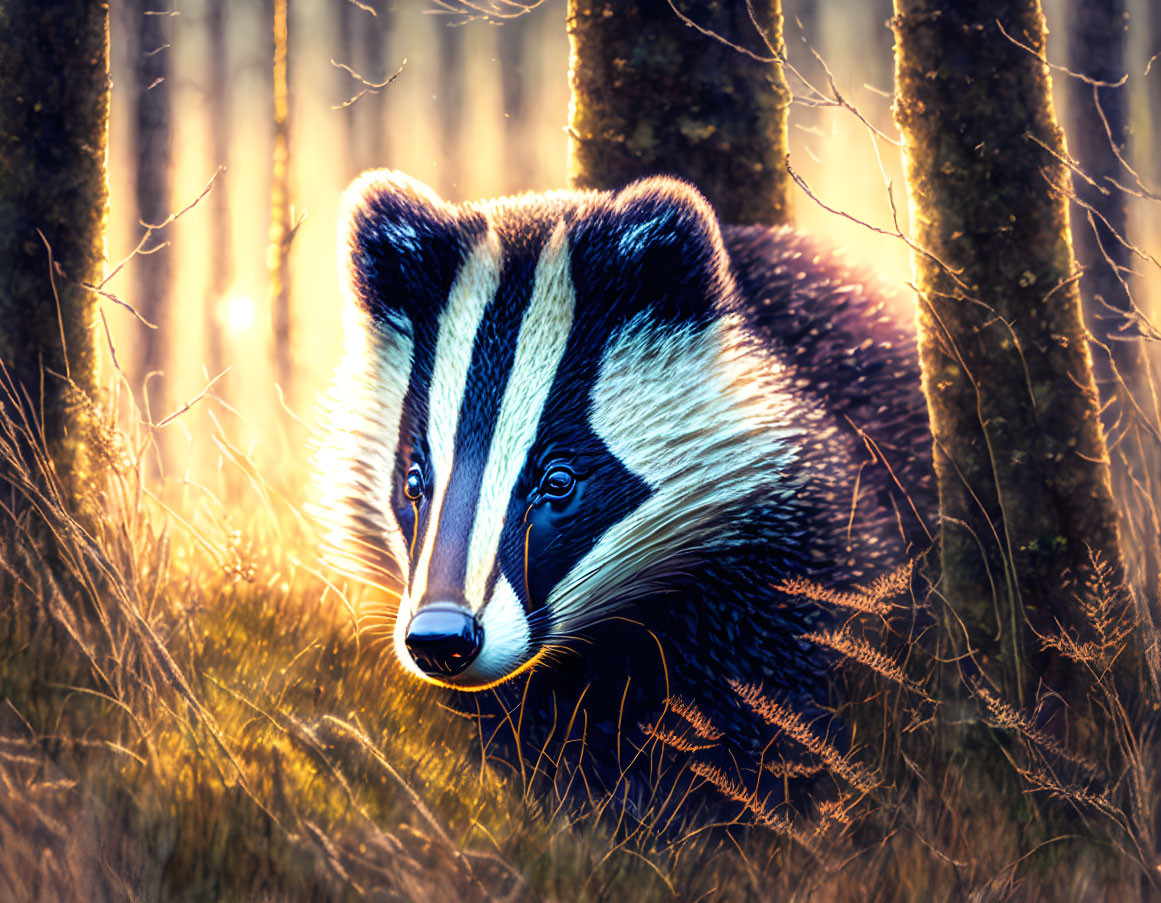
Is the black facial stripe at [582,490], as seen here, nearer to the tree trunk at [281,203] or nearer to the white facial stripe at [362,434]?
the white facial stripe at [362,434]

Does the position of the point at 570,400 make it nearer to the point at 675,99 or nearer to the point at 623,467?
the point at 623,467

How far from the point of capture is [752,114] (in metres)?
4.10

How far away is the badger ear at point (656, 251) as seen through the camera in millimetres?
2779

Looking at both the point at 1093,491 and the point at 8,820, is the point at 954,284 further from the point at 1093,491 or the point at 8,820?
the point at 8,820

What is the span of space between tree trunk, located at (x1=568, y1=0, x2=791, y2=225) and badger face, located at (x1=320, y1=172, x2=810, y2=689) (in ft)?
3.44

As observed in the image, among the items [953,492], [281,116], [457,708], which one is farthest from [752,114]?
[281,116]

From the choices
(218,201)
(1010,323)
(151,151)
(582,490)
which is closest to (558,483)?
(582,490)

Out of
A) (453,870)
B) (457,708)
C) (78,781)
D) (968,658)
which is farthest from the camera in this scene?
(457,708)

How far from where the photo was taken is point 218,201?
423 inches

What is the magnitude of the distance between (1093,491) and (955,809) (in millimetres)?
904

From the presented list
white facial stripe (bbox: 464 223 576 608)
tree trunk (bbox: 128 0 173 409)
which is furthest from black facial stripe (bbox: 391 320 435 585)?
tree trunk (bbox: 128 0 173 409)

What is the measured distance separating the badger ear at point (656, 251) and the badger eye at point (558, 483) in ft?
1.51

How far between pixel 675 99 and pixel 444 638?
2.42m

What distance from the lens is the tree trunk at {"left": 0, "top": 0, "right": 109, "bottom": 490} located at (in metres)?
3.13
